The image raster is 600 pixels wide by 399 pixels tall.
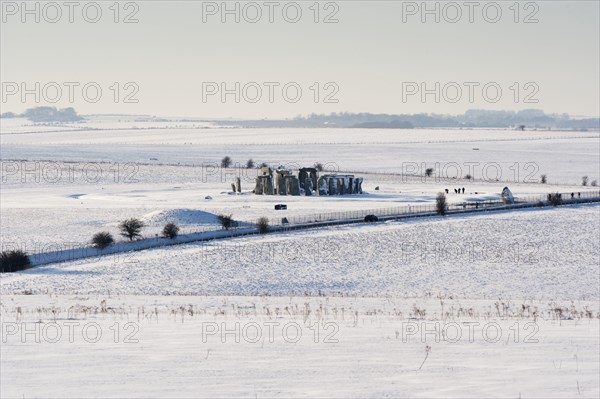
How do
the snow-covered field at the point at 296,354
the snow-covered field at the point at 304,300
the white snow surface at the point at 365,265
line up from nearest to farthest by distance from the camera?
1. the snow-covered field at the point at 296,354
2. the snow-covered field at the point at 304,300
3. the white snow surface at the point at 365,265

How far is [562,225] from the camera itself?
6166 cm

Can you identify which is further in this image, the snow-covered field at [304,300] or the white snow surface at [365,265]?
the white snow surface at [365,265]

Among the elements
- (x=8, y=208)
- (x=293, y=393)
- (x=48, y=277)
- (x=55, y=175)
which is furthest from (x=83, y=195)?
(x=293, y=393)

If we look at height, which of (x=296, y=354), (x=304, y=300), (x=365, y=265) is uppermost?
(x=296, y=354)

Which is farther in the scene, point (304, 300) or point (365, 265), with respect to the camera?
point (365, 265)

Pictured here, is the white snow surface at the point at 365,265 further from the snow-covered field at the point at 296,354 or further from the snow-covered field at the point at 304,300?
the snow-covered field at the point at 296,354

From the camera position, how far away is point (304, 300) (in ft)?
107

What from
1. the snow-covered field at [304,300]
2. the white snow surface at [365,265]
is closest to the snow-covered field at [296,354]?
the snow-covered field at [304,300]

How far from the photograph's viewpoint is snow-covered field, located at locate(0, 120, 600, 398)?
704 inches

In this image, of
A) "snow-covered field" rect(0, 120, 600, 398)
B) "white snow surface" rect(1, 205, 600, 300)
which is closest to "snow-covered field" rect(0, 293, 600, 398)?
"snow-covered field" rect(0, 120, 600, 398)

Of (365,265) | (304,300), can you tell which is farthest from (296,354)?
(365,265)

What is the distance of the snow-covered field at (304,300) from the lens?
Answer: 58.6ft

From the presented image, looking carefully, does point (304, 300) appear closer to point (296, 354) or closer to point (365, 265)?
point (296, 354)

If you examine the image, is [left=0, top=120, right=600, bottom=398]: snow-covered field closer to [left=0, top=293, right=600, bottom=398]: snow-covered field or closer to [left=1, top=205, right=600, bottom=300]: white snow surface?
[left=0, top=293, right=600, bottom=398]: snow-covered field
